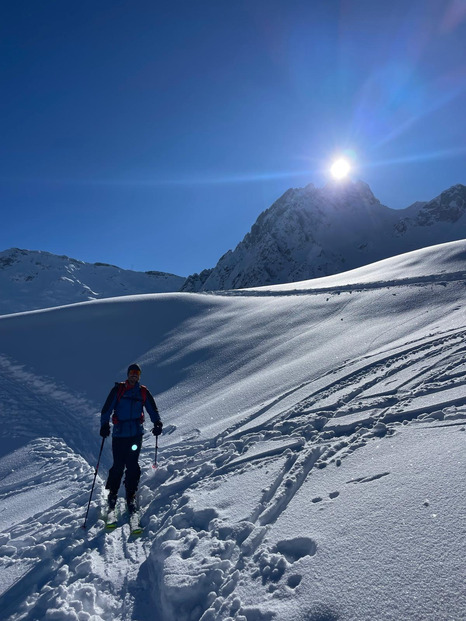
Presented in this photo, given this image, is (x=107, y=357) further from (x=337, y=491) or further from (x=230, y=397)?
(x=337, y=491)

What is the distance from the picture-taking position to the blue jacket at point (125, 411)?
5.52 meters

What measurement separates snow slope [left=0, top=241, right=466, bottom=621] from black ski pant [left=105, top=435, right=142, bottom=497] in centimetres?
40

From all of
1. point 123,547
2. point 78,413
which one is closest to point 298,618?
point 123,547

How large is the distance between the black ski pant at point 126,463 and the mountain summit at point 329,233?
10277cm

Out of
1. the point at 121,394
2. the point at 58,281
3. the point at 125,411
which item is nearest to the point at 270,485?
the point at 125,411

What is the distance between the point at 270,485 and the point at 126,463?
2.09 metres

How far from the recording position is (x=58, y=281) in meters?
132

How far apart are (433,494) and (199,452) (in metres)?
3.83

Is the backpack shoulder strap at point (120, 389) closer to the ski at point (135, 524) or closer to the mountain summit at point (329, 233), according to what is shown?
the ski at point (135, 524)

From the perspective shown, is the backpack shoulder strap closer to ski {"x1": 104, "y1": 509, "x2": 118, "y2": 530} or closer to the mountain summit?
ski {"x1": 104, "y1": 509, "x2": 118, "y2": 530}

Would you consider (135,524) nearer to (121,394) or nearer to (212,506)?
(212,506)

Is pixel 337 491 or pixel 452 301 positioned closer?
pixel 337 491

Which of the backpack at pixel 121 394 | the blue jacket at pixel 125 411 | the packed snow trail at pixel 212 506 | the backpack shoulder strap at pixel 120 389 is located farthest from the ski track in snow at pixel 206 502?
the backpack shoulder strap at pixel 120 389

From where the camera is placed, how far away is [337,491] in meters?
3.97
